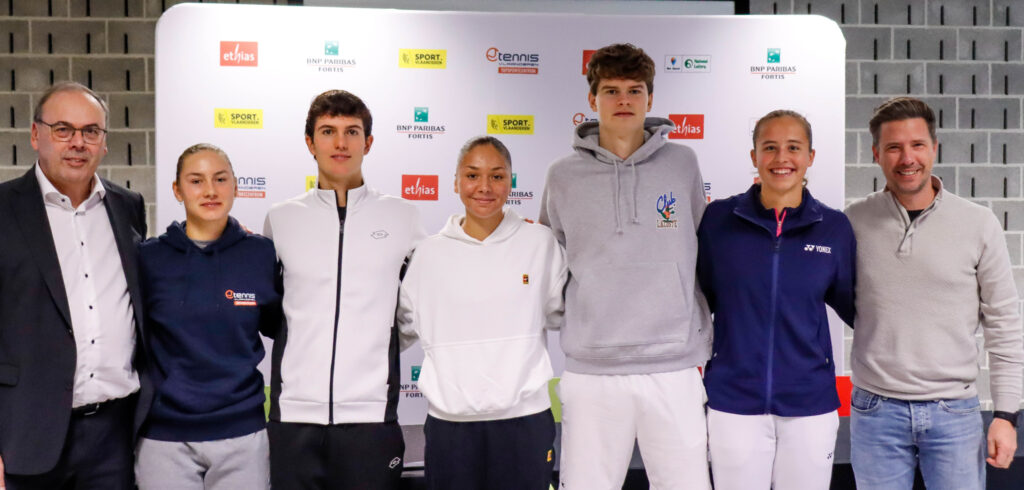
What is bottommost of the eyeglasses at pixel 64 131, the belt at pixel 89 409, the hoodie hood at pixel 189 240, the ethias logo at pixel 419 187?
the belt at pixel 89 409

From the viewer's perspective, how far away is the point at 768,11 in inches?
171

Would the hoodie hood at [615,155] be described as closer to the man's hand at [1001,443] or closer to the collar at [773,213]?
the collar at [773,213]

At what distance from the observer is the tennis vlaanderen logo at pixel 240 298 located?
6.84ft

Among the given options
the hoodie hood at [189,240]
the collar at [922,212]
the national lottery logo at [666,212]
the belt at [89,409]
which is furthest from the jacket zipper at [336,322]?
the collar at [922,212]

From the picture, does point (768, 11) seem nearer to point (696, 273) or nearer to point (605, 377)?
point (696, 273)

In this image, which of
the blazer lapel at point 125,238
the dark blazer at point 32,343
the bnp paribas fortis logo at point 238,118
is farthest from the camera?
the bnp paribas fortis logo at point 238,118

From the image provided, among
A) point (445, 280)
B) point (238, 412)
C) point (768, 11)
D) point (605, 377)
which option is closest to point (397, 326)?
point (445, 280)

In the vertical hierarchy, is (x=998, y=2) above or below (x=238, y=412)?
above

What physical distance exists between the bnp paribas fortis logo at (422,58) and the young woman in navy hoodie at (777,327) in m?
1.94

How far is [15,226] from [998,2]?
199 inches

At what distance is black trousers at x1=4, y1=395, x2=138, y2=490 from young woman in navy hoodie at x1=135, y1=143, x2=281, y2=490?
0.05 meters

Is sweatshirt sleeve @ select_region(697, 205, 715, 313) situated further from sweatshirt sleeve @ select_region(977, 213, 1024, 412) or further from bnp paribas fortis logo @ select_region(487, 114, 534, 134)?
bnp paribas fortis logo @ select_region(487, 114, 534, 134)

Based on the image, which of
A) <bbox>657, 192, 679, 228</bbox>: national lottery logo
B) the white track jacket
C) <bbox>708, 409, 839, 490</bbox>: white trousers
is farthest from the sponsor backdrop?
<bbox>708, 409, 839, 490</bbox>: white trousers

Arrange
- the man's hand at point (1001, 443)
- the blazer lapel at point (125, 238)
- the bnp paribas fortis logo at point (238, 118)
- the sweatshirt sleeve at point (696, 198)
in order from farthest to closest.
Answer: the bnp paribas fortis logo at point (238, 118), the sweatshirt sleeve at point (696, 198), the man's hand at point (1001, 443), the blazer lapel at point (125, 238)
